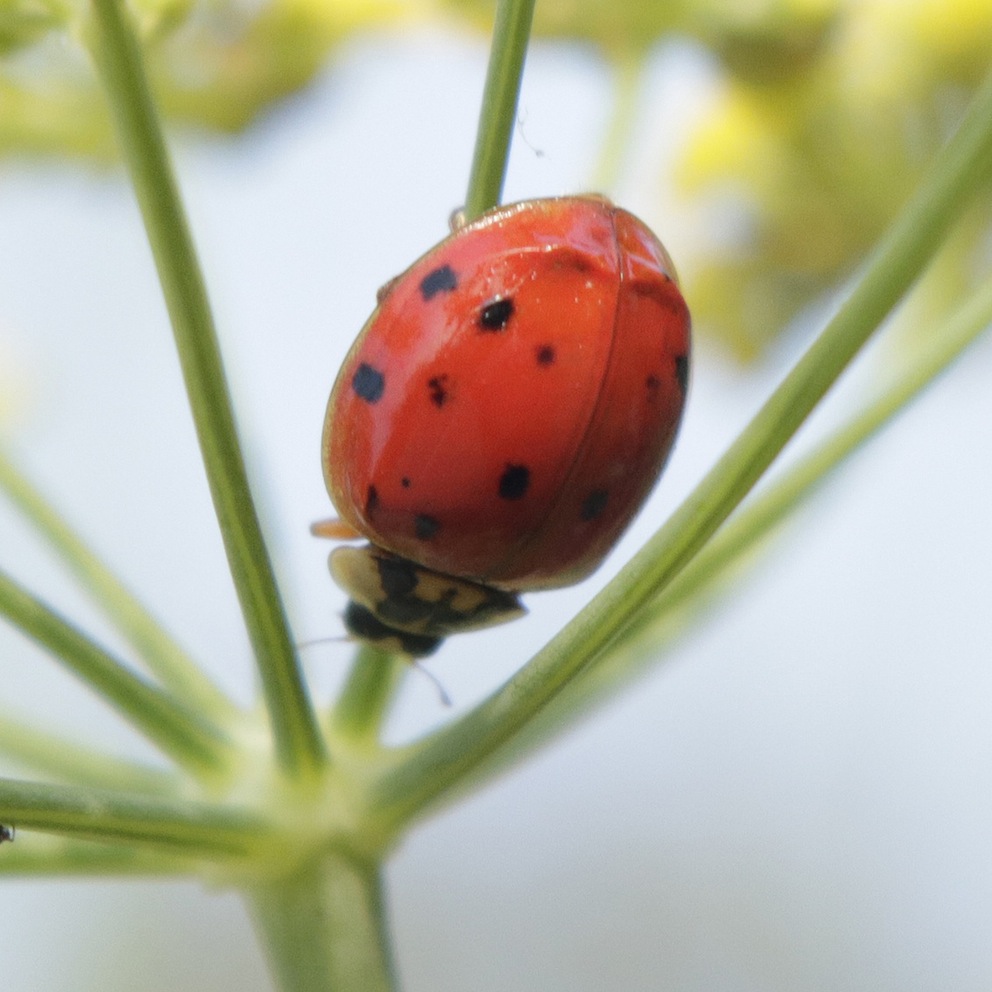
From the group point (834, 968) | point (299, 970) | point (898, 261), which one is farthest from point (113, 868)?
point (834, 968)

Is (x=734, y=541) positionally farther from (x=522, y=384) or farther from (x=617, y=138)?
(x=617, y=138)

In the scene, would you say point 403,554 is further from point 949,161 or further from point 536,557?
point 949,161

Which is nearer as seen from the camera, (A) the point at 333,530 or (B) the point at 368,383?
(B) the point at 368,383

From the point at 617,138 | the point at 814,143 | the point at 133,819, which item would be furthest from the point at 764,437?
the point at 814,143

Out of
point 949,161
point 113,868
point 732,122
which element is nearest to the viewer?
point 949,161

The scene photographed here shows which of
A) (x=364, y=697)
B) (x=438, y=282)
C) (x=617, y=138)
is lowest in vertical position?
(x=364, y=697)

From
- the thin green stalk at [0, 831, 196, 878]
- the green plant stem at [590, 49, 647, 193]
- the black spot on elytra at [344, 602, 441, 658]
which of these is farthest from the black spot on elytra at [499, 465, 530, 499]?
the green plant stem at [590, 49, 647, 193]
